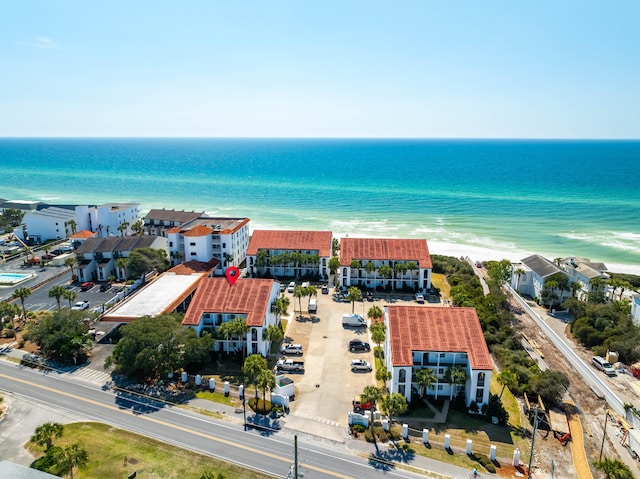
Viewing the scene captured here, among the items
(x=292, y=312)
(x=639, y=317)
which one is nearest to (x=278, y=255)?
(x=292, y=312)

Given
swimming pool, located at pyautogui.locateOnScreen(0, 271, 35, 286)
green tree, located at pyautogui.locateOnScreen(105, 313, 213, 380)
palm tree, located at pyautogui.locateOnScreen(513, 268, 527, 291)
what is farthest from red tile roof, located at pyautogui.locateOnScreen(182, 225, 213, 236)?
palm tree, located at pyautogui.locateOnScreen(513, 268, 527, 291)

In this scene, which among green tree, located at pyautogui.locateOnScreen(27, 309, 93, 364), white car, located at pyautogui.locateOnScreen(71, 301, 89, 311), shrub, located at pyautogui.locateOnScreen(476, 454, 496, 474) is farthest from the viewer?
white car, located at pyautogui.locateOnScreen(71, 301, 89, 311)

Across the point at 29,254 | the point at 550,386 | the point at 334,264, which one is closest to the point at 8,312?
the point at 29,254

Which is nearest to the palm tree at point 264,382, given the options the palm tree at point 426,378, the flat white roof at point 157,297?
the palm tree at point 426,378

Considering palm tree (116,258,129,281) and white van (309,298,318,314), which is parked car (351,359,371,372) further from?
palm tree (116,258,129,281)

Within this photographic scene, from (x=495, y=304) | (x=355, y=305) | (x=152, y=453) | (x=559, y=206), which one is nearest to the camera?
(x=152, y=453)

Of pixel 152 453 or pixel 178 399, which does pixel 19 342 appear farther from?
pixel 152 453

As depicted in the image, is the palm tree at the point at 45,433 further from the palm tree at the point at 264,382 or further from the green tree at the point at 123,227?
the green tree at the point at 123,227
